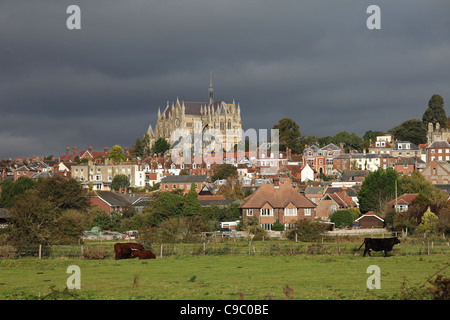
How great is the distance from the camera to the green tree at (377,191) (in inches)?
3214

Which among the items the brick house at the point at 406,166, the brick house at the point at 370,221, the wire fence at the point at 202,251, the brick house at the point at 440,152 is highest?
the brick house at the point at 440,152

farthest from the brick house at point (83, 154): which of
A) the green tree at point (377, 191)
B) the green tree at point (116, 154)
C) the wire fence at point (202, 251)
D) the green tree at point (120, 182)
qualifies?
the wire fence at point (202, 251)

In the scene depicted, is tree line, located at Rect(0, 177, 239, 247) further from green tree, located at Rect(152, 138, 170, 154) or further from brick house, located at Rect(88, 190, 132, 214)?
green tree, located at Rect(152, 138, 170, 154)

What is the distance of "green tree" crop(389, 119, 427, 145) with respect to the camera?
163 m

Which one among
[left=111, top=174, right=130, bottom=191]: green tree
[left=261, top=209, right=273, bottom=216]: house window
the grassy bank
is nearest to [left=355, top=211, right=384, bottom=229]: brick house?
[left=261, top=209, right=273, bottom=216]: house window

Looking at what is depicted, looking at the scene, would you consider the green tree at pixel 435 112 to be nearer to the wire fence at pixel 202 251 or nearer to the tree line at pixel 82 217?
the tree line at pixel 82 217

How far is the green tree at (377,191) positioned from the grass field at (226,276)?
43008 mm

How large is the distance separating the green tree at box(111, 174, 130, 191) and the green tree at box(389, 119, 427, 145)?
72.1 metres

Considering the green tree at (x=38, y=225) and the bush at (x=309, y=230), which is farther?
the bush at (x=309, y=230)

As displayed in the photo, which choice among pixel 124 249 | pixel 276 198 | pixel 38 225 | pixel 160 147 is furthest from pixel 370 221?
pixel 160 147

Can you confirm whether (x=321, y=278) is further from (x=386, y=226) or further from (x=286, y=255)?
(x=386, y=226)

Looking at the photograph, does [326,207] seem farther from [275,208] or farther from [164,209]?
[164,209]

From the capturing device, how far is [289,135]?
169 metres
